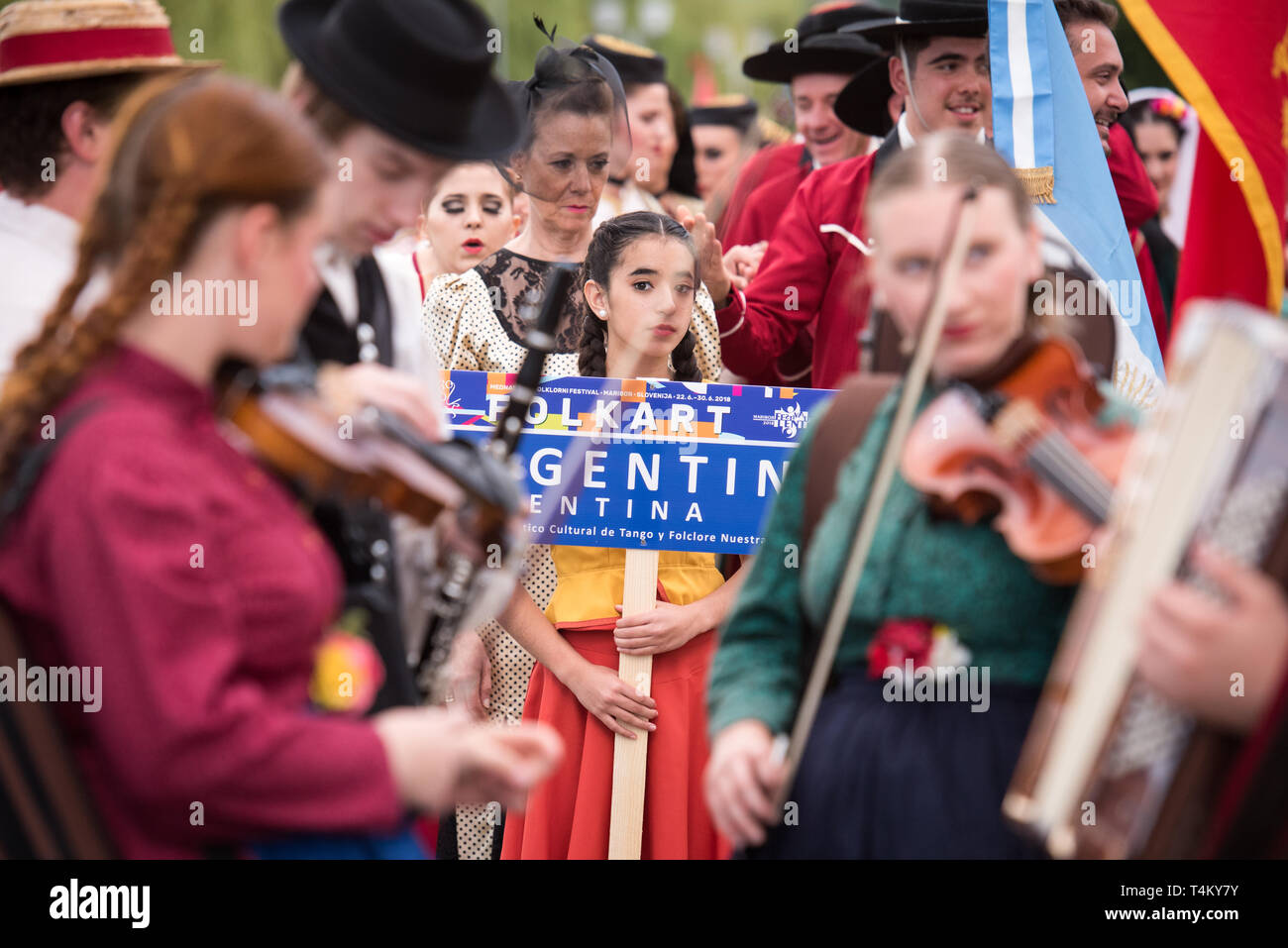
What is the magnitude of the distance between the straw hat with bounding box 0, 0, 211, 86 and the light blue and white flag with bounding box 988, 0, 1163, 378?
74.5 inches

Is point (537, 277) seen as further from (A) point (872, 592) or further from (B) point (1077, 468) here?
(B) point (1077, 468)

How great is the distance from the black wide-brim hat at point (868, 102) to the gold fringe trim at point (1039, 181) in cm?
145

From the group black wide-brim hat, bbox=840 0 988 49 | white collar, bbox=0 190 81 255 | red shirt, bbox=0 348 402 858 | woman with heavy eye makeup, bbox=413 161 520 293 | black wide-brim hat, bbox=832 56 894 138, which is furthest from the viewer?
woman with heavy eye makeup, bbox=413 161 520 293

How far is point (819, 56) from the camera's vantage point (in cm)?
587

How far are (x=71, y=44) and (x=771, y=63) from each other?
4.05m

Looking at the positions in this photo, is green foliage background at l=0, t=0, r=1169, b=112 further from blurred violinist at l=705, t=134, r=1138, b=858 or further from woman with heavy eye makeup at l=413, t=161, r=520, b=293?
blurred violinist at l=705, t=134, r=1138, b=858

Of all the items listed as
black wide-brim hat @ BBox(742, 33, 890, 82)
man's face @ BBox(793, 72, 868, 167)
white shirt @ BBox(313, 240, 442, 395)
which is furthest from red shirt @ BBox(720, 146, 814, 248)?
white shirt @ BBox(313, 240, 442, 395)

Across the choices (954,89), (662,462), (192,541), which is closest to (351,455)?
(192,541)

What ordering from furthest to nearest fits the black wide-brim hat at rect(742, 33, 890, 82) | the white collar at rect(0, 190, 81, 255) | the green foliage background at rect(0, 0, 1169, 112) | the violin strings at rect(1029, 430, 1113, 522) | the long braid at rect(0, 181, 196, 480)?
1. the black wide-brim hat at rect(742, 33, 890, 82)
2. the green foliage background at rect(0, 0, 1169, 112)
3. the white collar at rect(0, 190, 81, 255)
4. the violin strings at rect(1029, 430, 1113, 522)
5. the long braid at rect(0, 181, 196, 480)

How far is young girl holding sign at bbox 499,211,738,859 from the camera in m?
3.43

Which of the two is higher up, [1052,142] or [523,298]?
[1052,142]

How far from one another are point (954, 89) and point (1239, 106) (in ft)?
2.37

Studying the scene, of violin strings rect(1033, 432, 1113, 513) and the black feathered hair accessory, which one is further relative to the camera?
the black feathered hair accessory
